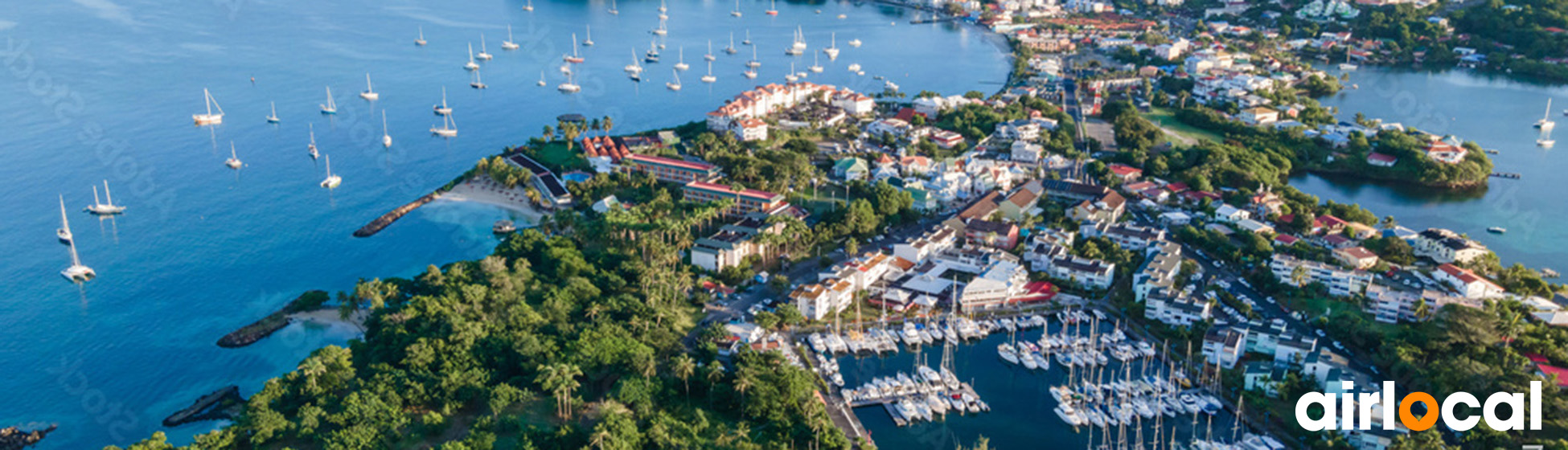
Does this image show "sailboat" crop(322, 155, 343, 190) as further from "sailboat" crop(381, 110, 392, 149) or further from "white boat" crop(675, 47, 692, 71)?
"white boat" crop(675, 47, 692, 71)

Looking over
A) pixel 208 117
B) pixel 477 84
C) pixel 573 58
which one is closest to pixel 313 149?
pixel 208 117

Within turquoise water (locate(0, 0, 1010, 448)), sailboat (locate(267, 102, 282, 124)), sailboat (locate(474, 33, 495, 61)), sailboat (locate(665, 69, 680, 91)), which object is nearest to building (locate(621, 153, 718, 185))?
turquoise water (locate(0, 0, 1010, 448))

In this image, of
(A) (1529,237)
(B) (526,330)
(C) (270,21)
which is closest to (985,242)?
(B) (526,330)

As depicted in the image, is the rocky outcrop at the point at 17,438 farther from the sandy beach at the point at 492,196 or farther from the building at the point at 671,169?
the building at the point at 671,169

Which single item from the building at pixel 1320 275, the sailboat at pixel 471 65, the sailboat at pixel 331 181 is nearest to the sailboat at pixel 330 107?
the sailboat at pixel 331 181

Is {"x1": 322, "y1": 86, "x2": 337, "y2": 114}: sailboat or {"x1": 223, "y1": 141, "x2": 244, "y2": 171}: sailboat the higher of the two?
{"x1": 322, "y1": 86, "x2": 337, "y2": 114}: sailboat

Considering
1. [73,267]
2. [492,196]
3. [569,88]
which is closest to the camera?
[73,267]

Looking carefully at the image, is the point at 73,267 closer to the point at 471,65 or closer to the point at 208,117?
the point at 208,117
